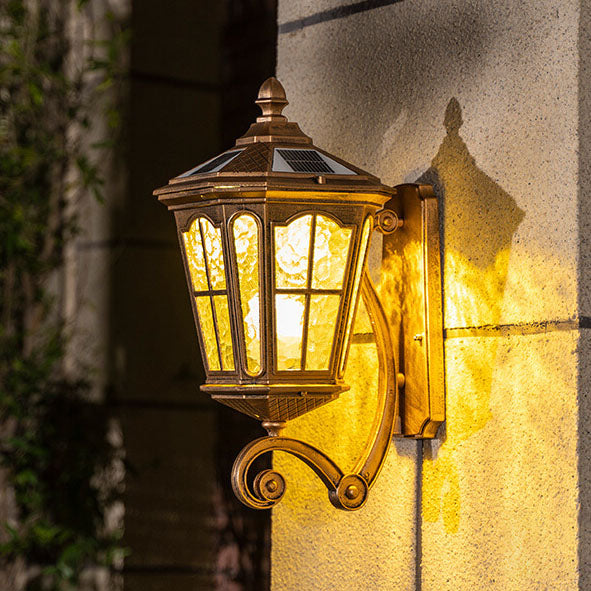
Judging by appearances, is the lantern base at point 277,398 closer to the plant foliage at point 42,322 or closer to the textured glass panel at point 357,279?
the textured glass panel at point 357,279

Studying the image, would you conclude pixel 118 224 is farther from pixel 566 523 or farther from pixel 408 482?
pixel 566 523

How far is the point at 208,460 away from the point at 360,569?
243 centimetres

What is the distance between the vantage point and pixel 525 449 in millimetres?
1778

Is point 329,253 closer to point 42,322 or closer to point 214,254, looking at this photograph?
point 214,254

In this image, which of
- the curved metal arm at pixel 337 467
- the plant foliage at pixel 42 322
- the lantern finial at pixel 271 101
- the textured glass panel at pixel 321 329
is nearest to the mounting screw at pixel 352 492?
the curved metal arm at pixel 337 467

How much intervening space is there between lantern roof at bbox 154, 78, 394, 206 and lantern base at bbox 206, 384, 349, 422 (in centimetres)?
31

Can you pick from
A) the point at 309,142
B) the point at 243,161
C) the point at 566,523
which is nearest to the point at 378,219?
the point at 309,142

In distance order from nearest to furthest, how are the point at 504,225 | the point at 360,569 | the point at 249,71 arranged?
1. the point at 504,225
2. the point at 360,569
3. the point at 249,71

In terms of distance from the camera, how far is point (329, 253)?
1.75m

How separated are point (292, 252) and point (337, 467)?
16.7 inches

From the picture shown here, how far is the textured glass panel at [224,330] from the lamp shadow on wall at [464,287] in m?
0.43

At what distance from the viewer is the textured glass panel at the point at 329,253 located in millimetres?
1735

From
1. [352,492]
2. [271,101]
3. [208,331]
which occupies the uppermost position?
[271,101]

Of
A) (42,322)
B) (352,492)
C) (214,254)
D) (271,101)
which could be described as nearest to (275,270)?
(214,254)
